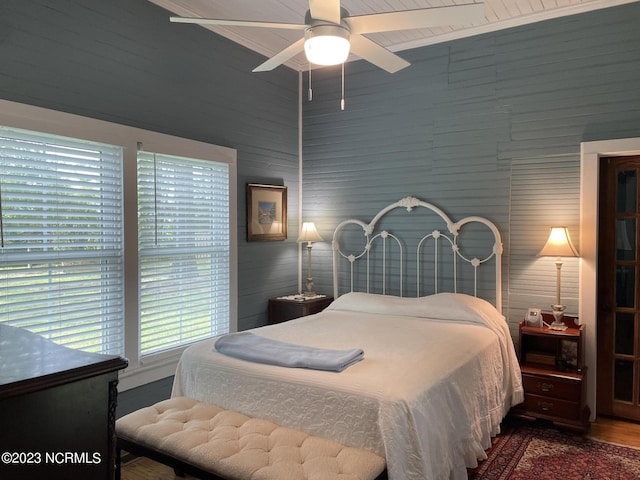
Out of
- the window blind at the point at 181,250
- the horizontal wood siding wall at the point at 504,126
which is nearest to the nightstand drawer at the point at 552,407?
the horizontal wood siding wall at the point at 504,126

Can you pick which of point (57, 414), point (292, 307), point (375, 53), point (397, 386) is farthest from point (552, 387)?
point (57, 414)

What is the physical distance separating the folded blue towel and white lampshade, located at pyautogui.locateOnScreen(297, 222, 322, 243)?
171 cm

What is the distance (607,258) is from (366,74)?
2.57 m

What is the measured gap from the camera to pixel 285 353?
2514 mm

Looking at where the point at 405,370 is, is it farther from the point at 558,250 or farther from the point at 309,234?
the point at 309,234

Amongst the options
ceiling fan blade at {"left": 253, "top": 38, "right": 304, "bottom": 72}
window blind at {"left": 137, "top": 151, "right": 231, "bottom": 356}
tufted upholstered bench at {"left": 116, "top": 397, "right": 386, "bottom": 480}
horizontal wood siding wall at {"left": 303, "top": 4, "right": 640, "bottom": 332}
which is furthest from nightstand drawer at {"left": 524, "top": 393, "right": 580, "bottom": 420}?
ceiling fan blade at {"left": 253, "top": 38, "right": 304, "bottom": 72}

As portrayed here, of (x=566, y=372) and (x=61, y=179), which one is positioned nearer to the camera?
(x=61, y=179)

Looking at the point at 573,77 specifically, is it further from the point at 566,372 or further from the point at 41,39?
the point at 41,39

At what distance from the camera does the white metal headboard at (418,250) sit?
3746 mm

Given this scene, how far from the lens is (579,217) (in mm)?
3449

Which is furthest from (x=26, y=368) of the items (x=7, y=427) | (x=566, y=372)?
(x=566, y=372)

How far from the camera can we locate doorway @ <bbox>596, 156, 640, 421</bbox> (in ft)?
11.1

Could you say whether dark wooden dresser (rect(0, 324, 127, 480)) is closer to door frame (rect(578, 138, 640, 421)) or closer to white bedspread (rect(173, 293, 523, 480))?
white bedspread (rect(173, 293, 523, 480))

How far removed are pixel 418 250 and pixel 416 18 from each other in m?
2.34
